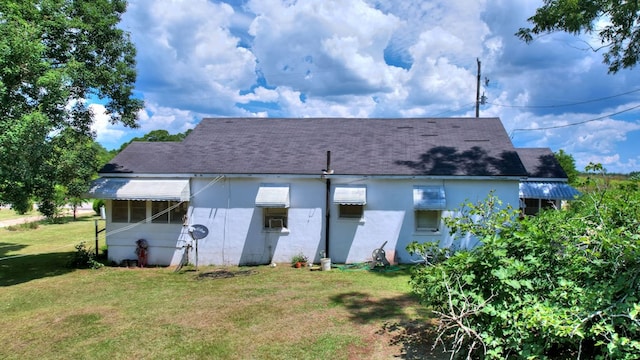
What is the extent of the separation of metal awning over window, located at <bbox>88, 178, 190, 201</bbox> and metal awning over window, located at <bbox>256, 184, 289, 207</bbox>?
3.14 m

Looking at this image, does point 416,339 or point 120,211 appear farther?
point 120,211

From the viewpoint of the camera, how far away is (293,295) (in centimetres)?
1165

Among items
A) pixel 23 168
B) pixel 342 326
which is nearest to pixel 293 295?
pixel 342 326

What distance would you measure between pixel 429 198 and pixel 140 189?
1194 centimetres

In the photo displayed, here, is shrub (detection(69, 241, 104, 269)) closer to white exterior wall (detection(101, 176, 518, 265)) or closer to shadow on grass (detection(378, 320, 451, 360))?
white exterior wall (detection(101, 176, 518, 265))

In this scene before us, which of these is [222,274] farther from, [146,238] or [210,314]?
[210,314]

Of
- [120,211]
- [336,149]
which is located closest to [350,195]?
[336,149]

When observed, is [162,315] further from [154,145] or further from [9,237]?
[9,237]

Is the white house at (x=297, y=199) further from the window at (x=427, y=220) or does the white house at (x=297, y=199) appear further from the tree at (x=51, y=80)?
the tree at (x=51, y=80)

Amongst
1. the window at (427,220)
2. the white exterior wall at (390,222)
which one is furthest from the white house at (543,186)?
the window at (427,220)

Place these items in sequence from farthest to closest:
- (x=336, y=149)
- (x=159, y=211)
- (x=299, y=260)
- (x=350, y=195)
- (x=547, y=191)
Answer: (x=547, y=191) < (x=336, y=149) < (x=159, y=211) < (x=299, y=260) < (x=350, y=195)

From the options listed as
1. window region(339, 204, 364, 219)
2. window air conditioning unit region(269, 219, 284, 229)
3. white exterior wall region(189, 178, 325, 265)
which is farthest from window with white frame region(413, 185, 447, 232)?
window air conditioning unit region(269, 219, 284, 229)

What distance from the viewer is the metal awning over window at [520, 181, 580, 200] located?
60.8ft

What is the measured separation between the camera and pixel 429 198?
1545 cm
